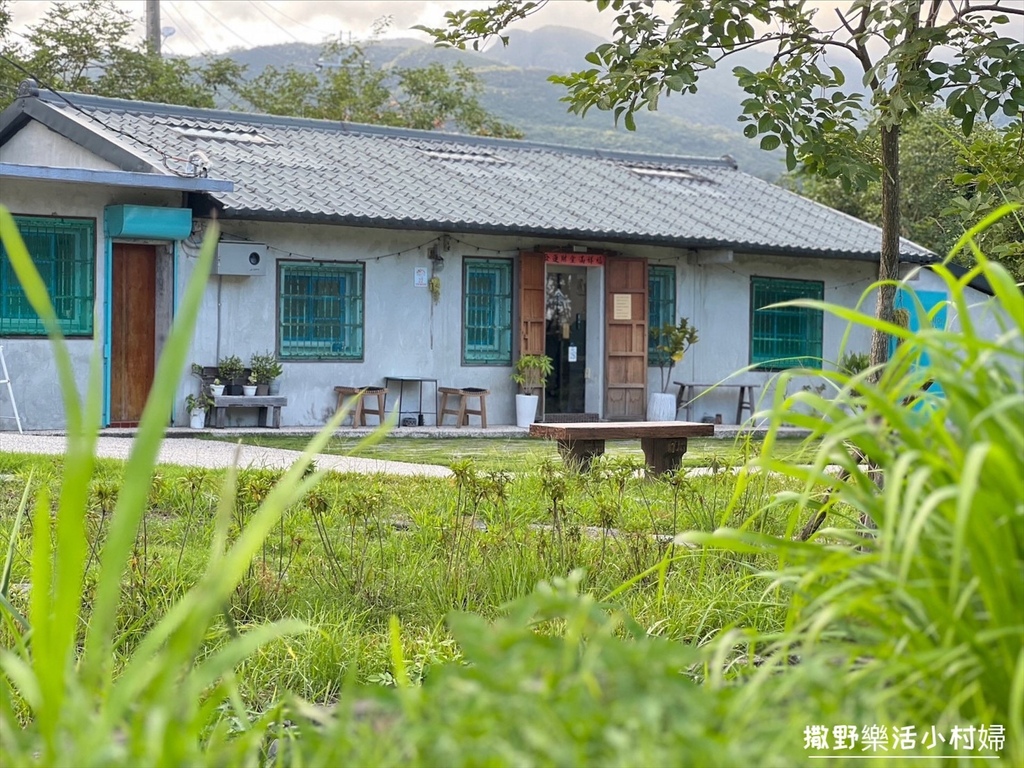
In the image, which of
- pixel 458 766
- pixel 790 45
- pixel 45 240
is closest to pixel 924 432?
pixel 458 766

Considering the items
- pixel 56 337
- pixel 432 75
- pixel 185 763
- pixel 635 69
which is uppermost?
pixel 432 75

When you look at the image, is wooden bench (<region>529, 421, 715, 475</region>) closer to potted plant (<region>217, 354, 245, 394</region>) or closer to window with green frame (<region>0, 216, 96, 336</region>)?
potted plant (<region>217, 354, 245, 394</region>)

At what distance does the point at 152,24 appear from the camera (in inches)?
1073

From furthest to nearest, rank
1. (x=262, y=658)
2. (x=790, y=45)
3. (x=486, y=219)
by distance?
(x=486, y=219) → (x=790, y=45) → (x=262, y=658)

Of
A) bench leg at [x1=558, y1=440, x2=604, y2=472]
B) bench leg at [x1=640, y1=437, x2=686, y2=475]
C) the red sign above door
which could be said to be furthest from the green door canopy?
bench leg at [x1=640, y1=437, x2=686, y2=475]

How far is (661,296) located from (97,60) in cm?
1611

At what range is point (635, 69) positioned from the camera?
487 centimetres

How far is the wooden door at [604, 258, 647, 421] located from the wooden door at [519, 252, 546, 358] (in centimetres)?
94

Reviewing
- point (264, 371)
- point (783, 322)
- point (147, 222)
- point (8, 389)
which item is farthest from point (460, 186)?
point (8, 389)

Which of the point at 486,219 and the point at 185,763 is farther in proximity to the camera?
the point at 486,219

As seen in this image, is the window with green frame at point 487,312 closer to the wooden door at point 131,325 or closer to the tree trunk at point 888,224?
the wooden door at point 131,325

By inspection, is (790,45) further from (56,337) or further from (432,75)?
(432,75)

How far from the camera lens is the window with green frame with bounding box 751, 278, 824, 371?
17938 millimetres

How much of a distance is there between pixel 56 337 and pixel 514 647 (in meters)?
0.61
